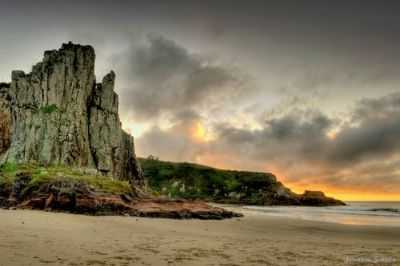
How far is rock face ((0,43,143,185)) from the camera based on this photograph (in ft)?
204

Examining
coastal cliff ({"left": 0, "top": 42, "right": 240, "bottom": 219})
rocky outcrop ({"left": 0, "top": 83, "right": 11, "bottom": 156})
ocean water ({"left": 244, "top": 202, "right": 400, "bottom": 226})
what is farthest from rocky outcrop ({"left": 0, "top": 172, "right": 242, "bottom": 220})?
rocky outcrop ({"left": 0, "top": 83, "right": 11, "bottom": 156})

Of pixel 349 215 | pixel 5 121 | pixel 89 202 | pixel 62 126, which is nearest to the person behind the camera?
pixel 89 202

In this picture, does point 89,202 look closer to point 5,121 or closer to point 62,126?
point 62,126

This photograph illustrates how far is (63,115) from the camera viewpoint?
65.4 meters

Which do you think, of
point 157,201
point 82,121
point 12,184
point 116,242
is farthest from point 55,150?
point 116,242

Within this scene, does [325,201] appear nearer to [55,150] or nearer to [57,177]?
[55,150]

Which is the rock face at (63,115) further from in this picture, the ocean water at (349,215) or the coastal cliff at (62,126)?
the ocean water at (349,215)

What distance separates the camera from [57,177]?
136ft

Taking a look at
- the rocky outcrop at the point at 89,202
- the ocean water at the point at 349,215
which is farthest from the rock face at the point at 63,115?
the ocean water at the point at 349,215

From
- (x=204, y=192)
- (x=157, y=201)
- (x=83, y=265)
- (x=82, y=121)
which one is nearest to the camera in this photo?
(x=83, y=265)

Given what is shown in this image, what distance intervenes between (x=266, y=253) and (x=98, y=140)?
192ft

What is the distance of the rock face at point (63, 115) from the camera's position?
2447 inches

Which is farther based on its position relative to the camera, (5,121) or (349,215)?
(5,121)

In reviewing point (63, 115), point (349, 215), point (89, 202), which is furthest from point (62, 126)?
point (349, 215)
